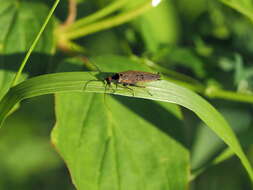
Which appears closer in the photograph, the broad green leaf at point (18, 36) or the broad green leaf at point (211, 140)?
the broad green leaf at point (18, 36)

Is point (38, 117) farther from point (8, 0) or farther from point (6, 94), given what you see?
point (6, 94)

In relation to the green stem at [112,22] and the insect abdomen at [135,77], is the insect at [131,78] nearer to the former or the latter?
the insect abdomen at [135,77]

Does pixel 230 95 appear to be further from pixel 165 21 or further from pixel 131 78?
pixel 165 21

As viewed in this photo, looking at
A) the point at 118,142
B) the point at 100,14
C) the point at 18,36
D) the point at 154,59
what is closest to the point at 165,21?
the point at 154,59

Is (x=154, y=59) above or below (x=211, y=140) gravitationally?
above

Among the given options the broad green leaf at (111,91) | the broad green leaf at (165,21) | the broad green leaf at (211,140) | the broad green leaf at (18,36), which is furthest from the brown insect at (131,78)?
the broad green leaf at (165,21)

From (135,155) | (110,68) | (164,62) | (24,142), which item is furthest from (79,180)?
(24,142)

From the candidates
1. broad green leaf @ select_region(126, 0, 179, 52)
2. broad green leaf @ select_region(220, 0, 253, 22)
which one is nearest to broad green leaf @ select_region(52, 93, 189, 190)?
broad green leaf @ select_region(220, 0, 253, 22)
